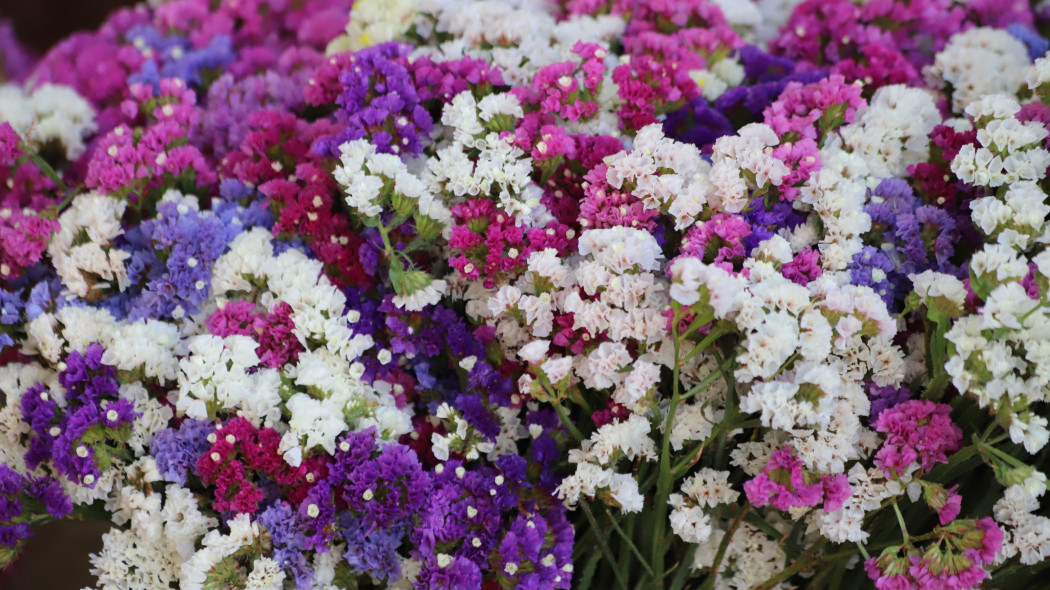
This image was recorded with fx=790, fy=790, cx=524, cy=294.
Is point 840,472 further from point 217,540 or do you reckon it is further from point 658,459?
point 217,540

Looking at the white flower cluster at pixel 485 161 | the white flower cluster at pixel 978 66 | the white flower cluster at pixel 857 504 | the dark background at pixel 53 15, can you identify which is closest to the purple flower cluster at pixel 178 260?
the white flower cluster at pixel 485 161

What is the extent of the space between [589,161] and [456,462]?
0.50 m

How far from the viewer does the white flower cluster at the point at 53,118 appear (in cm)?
152

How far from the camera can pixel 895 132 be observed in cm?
129

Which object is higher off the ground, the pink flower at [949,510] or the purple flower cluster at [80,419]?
the purple flower cluster at [80,419]

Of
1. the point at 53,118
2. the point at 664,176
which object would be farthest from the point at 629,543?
the point at 53,118

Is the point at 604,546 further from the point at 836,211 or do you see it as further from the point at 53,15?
the point at 53,15

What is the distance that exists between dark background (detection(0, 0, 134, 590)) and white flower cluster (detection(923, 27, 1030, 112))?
1.73 metres

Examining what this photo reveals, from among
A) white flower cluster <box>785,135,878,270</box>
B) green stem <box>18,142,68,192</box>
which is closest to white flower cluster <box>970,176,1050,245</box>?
white flower cluster <box>785,135,878,270</box>

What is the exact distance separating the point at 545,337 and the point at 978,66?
98cm

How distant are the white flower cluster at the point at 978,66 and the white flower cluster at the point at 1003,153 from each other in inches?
9.9

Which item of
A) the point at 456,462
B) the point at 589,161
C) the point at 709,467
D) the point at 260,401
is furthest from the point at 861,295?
the point at 260,401

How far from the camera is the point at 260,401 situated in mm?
1139

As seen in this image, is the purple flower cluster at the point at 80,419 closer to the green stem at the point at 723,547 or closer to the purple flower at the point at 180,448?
the purple flower at the point at 180,448
